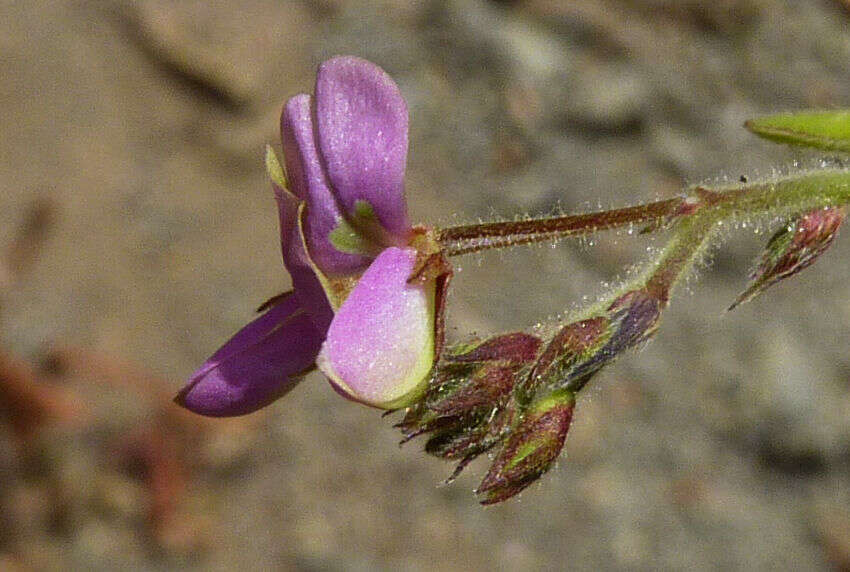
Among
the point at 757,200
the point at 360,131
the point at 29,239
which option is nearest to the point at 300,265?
the point at 360,131

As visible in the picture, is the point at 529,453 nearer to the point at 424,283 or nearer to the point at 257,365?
the point at 424,283

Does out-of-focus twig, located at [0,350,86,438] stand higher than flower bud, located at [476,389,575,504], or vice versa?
flower bud, located at [476,389,575,504]

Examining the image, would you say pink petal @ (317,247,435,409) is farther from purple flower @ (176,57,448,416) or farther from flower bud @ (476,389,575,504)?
flower bud @ (476,389,575,504)

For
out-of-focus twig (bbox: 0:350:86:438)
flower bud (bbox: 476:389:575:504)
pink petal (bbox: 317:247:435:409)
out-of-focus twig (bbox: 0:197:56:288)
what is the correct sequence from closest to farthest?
pink petal (bbox: 317:247:435:409) < flower bud (bbox: 476:389:575:504) < out-of-focus twig (bbox: 0:350:86:438) < out-of-focus twig (bbox: 0:197:56:288)

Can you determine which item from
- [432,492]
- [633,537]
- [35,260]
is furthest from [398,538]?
[35,260]

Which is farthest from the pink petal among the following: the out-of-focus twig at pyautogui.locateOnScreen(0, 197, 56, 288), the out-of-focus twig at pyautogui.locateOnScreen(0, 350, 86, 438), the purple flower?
the out-of-focus twig at pyautogui.locateOnScreen(0, 197, 56, 288)

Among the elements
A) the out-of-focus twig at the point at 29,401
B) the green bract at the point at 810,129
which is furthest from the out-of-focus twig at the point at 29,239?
the green bract at the point at 810,129
